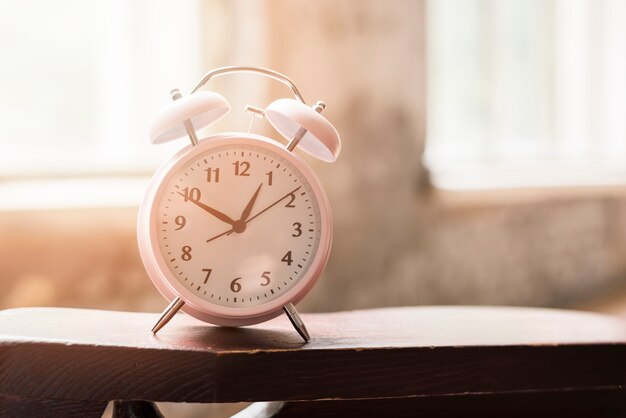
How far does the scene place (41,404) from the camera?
0.95 meters

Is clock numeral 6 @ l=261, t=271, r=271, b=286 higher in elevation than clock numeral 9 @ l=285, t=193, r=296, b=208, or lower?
lower

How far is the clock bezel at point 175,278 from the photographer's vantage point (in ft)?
3.17

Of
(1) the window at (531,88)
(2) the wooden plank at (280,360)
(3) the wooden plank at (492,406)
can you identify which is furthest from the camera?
(1) the window at (531,88)

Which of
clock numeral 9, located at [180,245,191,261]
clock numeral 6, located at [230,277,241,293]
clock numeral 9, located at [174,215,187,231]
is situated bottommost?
clock numeral 6, located at [230,277,241,293]

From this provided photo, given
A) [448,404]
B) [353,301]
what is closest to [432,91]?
[353,301]

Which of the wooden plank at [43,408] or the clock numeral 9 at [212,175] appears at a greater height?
the clock numeral 9 at [212,175]

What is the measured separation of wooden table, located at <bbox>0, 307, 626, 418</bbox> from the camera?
0.91 meters

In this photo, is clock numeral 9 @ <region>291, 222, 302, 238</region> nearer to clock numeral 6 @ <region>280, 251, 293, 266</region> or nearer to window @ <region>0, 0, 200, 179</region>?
clock numeral 6 @ <region>280, 251, 293, 266</region>

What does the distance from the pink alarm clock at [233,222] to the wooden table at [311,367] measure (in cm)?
5

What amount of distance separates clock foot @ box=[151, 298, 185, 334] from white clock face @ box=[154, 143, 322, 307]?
27mm

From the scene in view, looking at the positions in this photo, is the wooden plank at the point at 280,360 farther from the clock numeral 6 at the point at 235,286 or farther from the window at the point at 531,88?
the window at the point at 531,88

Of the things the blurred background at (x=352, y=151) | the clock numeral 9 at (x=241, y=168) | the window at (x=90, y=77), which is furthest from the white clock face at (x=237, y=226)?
the window at (x=90, y=77)

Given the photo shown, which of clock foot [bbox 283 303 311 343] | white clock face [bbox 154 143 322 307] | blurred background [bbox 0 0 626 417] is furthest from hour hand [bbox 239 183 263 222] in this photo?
blurred background [bbox 0 0 626 417]

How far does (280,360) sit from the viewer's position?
36.2 inches
